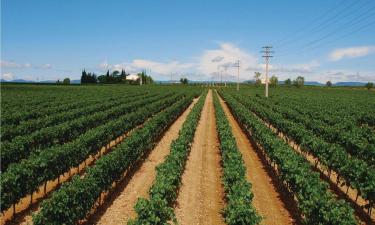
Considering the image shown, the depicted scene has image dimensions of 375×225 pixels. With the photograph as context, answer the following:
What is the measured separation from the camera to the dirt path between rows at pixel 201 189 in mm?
13336

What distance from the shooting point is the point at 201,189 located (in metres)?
16.3

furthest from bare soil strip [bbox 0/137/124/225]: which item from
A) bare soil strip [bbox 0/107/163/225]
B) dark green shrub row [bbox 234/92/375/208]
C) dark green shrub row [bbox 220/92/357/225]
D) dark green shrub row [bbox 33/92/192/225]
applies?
dark green shrub row [bbox 234/92/375/208]

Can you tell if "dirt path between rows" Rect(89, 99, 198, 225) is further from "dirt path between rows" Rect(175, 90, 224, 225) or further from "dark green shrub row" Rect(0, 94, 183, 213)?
"dark green shrub row" Rect(0, 94, 183, 213)

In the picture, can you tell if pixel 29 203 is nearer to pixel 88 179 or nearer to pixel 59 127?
pixel 88 179

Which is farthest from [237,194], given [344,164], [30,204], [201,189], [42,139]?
[42,139]

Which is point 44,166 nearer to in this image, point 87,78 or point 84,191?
point 84,191

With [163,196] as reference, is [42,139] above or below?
above

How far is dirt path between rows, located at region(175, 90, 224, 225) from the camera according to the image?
13.3m

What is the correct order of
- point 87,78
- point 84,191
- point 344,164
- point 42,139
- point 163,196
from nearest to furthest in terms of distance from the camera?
point 84,191 → point 163,196 → point 344,164 → point 42,139 → point 87,78

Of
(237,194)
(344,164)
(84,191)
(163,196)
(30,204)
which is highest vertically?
(344,164)

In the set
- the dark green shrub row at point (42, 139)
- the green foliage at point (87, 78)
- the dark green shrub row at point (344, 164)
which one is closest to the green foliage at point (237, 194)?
the dark green shrub row at point (344, 164)

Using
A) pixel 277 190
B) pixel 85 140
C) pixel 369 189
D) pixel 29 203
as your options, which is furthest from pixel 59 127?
pixel 369 189

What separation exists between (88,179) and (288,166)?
26.5 ft

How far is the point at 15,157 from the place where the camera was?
1816 centimetres
